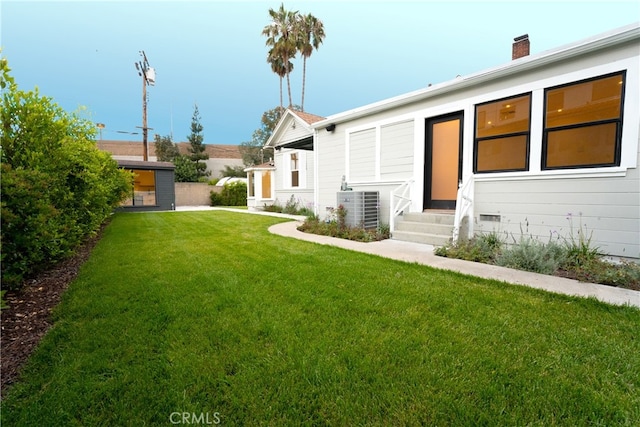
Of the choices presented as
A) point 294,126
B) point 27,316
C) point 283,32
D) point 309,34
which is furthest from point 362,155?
point 309,34

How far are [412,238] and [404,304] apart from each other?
350 cm

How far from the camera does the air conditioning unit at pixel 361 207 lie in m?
7.05

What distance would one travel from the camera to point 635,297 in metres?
3.02

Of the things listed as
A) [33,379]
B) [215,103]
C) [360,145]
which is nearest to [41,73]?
[215,103]

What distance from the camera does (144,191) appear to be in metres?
17.7

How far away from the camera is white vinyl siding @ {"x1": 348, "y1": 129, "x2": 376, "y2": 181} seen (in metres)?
7.69

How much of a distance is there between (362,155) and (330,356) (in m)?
6.53

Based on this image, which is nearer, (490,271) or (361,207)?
(490,271)

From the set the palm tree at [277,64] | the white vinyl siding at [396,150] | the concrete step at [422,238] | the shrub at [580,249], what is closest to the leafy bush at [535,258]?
the shrub at [580,249]

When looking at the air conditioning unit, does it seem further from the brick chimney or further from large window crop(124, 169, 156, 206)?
large window crop(124, 169, 156, 206)

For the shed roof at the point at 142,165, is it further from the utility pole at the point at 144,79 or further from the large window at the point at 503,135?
the large window at the point at 503,135

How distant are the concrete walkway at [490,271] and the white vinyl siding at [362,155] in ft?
7.68

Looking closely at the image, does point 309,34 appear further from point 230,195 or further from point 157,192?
point 157,192

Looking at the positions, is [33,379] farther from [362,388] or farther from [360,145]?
[360,145]
